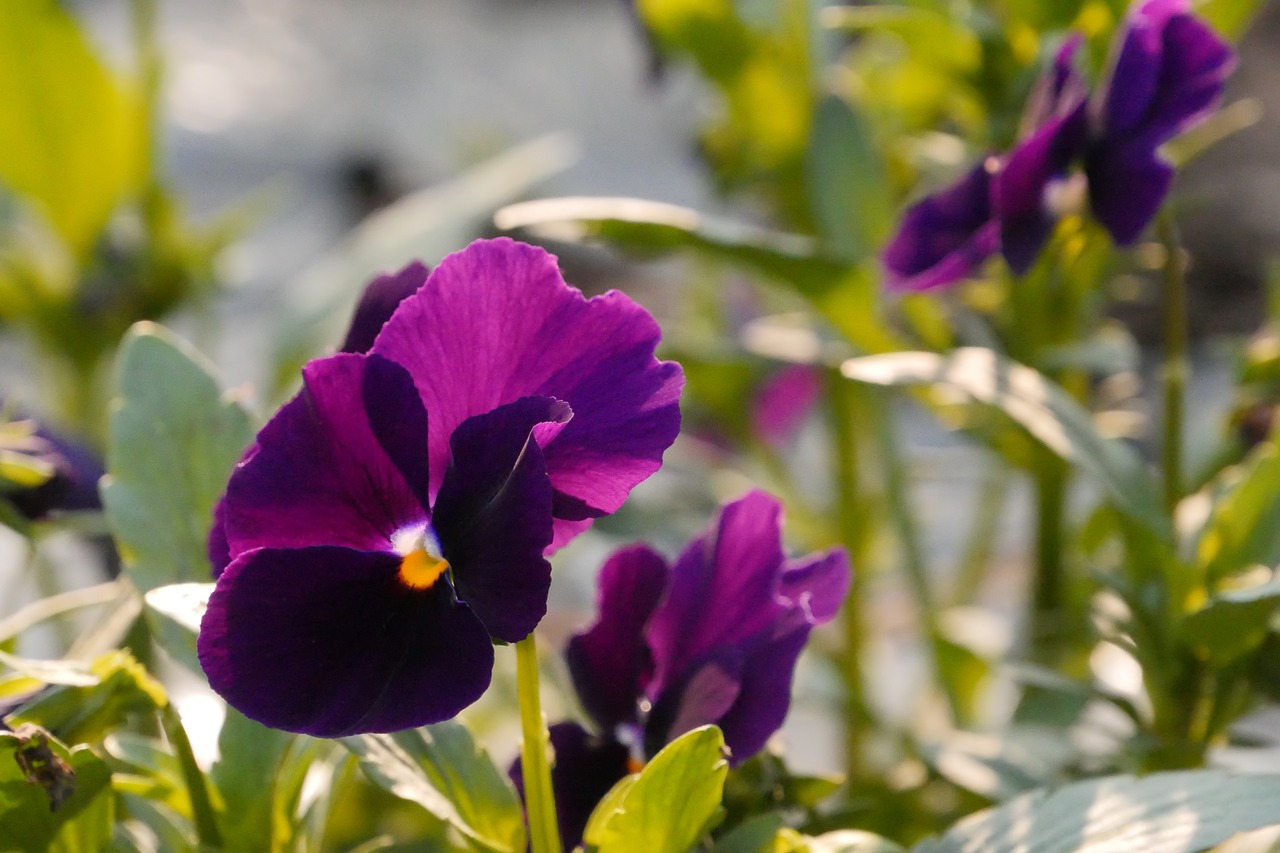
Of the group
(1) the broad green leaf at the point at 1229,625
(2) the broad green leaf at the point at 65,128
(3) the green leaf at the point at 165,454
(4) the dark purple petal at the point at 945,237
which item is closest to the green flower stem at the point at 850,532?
(4) the dark purple petal at the point at 945,237

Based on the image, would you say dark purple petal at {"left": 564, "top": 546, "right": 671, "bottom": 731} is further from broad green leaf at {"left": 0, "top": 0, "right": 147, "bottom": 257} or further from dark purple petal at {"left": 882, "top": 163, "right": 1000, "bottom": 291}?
broad green leaf at {"left": 0, "top": 0, "right": 147, "bottom": 257}

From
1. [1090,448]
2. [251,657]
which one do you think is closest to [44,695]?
[251,657]

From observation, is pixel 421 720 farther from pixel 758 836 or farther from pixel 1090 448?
pixel 1090 448

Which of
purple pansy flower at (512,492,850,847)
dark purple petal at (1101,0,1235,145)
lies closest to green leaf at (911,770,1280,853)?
purple pansy flower at (512,492,850,847)

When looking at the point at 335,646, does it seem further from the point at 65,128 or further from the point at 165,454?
the point at 65,128

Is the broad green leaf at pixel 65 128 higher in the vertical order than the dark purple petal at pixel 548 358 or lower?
higher

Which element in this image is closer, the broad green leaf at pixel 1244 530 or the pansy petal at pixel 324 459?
the pansy petal at pixel 324 459

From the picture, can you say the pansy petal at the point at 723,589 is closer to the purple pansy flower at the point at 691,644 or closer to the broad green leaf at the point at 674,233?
the purple pansy flower at the point at 691,644
